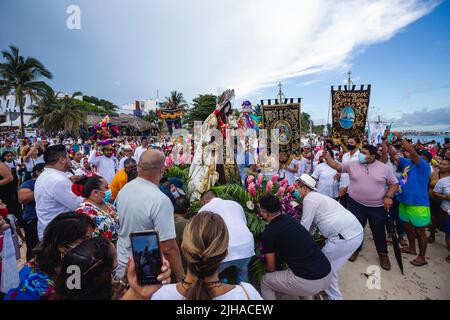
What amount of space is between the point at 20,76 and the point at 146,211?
94.0 feet

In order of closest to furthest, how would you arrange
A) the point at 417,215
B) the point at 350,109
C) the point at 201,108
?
1. the point at 417,215
2. the point at 350,109
3. the point at 201,108

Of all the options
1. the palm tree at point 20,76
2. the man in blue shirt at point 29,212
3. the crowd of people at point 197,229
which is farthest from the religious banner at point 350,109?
the palm tree at point 20,76

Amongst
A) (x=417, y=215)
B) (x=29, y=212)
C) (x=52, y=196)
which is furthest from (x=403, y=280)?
(x=29, y=212)

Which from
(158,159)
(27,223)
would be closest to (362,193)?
(158,159)

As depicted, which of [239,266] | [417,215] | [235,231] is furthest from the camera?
[417,215]

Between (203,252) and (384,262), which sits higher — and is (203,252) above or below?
above

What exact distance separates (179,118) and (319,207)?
799 cm

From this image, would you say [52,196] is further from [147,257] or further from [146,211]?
[147,257]

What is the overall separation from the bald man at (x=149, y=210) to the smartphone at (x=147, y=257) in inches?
25.4

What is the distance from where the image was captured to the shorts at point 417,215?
12.8ft

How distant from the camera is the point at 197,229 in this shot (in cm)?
139

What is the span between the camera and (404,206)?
4.18 m

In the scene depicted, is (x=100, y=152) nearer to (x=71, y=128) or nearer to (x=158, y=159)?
(x=158, y=159)
